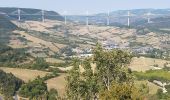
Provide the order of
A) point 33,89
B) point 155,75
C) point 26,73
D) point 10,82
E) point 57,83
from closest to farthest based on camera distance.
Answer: point 33,89 → point 10,82 → point 57,83 → point 26,73 → point 155,75

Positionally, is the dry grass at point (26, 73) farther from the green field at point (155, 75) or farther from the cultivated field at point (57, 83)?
the green field at point (155, 75)

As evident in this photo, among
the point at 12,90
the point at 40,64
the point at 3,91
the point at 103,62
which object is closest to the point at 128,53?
the point at 103,62

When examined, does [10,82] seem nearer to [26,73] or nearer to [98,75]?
[26,73]

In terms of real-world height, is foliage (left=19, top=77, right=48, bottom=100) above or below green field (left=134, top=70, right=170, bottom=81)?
above

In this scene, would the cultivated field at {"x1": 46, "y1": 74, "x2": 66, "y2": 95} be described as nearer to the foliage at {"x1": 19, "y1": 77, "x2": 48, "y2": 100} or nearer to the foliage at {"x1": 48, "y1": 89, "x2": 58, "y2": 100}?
the foliage at {"x1": 48, "y1": 89, "x2": 58, "y2": 100}

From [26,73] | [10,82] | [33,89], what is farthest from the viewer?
[26,73]

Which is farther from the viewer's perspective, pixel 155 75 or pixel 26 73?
pixel 155 75

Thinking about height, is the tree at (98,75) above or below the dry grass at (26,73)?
above

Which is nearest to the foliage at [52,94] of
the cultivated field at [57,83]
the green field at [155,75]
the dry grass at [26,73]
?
the cultivated field at [57,83]

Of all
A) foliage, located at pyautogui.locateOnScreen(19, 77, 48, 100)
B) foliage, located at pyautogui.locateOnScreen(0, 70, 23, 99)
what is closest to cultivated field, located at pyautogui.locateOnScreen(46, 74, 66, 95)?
foliage, located at pyautogui.locateOnScreen(19, 77, 48, 100)

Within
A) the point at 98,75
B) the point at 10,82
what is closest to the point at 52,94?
the point at 10,82

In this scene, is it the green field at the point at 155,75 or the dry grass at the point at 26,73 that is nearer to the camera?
the dry grass at the point at 26,73

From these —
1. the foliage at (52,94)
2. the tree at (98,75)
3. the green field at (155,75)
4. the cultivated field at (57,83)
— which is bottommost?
the green field at (155,75)
